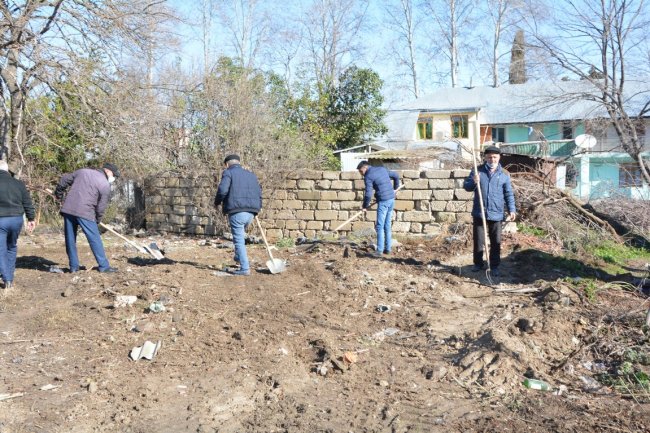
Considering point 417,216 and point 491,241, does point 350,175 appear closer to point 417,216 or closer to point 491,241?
point 417,216

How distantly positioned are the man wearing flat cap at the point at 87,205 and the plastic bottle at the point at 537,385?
5640mm

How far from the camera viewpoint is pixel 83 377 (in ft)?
15.6

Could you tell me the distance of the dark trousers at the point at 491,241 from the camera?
7852mm

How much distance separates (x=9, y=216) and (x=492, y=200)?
5.95 m

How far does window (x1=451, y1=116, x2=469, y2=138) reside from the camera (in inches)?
1197

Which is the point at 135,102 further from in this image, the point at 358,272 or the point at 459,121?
the point at 459,121

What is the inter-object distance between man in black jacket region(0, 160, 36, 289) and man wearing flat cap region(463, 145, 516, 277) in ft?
18.5

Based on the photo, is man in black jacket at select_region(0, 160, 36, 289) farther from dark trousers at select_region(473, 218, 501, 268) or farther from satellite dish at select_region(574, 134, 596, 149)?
satellite dish at select_region(574, 134, 596, 149)

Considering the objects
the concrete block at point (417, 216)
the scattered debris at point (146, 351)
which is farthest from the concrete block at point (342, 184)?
the scattered debris at point (146, 351)

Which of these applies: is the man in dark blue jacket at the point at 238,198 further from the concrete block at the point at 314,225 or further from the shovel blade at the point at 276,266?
the concrete block at the point at 314,225

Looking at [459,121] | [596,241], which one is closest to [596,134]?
[596,241]

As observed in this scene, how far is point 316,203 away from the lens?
12.5 m

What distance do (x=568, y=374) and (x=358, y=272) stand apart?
3.58 meters

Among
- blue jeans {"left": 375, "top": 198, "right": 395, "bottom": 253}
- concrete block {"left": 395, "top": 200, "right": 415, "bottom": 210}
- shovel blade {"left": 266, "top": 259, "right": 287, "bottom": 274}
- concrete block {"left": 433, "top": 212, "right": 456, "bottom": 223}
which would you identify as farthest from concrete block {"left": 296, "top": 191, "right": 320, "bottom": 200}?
shovel blade {"left": 266, "top": 259, "right": 287, "bottom": 274}
